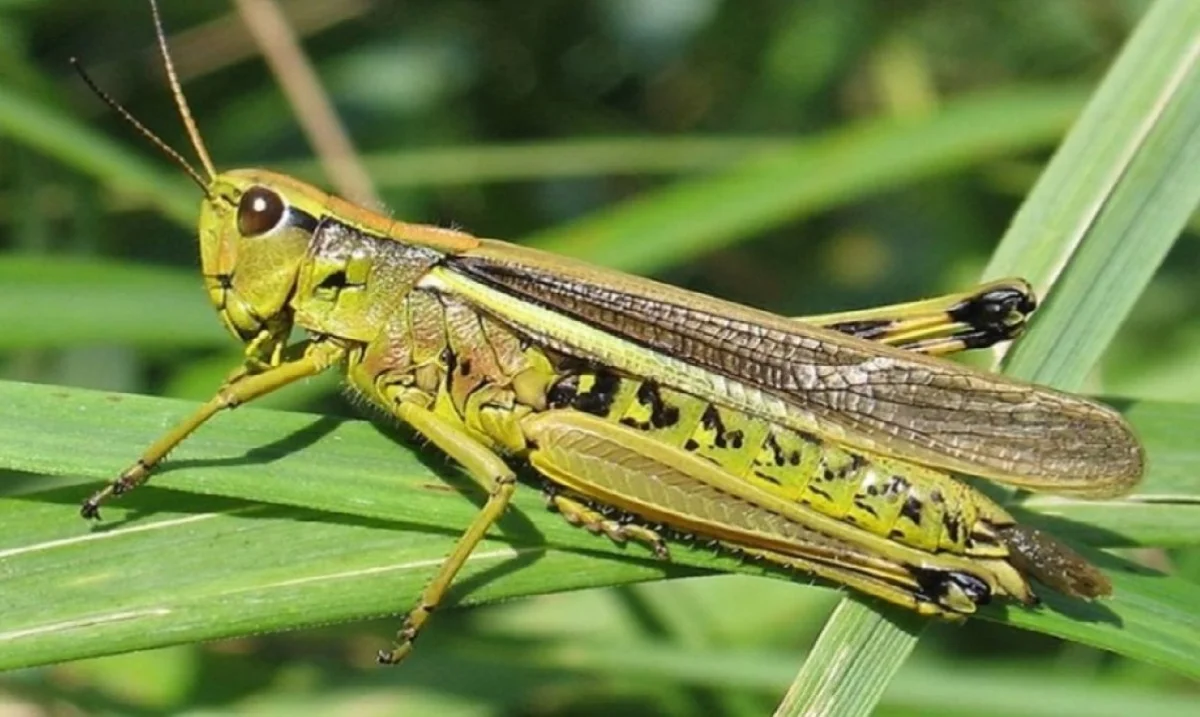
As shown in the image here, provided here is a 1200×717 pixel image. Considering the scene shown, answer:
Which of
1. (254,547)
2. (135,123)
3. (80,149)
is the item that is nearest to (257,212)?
(135,123)

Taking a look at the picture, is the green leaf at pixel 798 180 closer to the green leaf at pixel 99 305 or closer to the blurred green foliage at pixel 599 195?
the blurred green foliage at pixel 599 195

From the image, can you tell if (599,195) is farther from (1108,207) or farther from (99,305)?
(1108,207)

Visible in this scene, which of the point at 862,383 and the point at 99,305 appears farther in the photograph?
the point at 99,305

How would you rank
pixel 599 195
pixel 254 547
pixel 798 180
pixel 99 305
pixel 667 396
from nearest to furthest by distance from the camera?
1. pixel 254 547
2. pixel 667 396
3. pixel 99 305
4. pixel 798 180
5. pixel 599 195

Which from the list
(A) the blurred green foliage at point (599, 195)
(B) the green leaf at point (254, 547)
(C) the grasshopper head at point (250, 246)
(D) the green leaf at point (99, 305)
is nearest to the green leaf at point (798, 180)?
(A) the blurred green foliage at point (599, 195)

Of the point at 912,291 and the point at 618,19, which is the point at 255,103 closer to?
the point at 618,19

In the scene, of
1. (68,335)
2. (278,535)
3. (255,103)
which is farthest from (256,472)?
(255,103)
